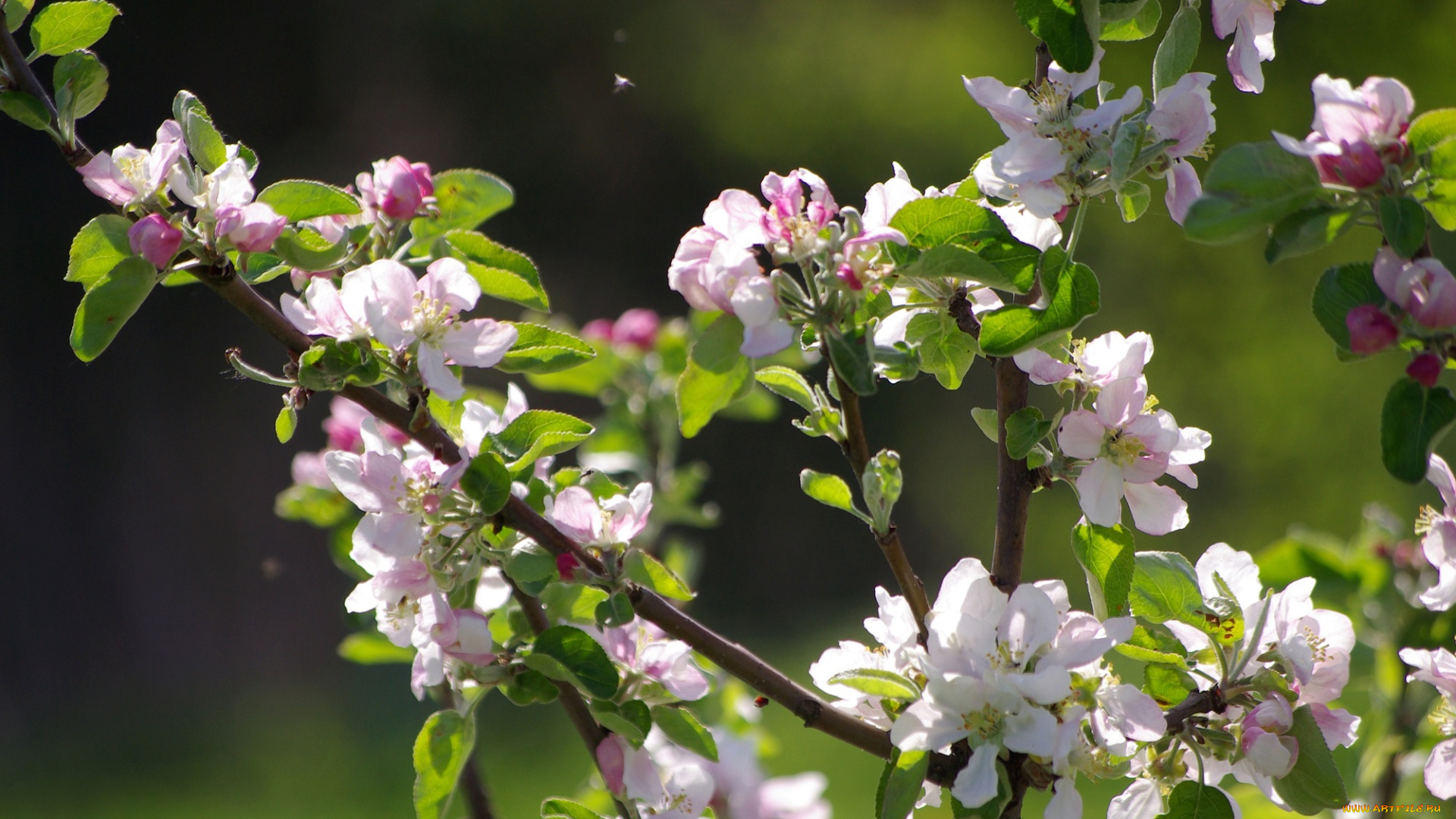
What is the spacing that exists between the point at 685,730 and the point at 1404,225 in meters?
0.51

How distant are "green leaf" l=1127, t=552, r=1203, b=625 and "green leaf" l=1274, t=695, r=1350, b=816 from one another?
98mm

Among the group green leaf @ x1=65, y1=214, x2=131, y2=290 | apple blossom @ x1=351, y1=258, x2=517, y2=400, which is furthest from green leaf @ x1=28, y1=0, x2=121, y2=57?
apple blossom @ x1=351, y1=258, x2=517, y2=400

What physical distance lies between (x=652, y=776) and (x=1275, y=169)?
0.52m

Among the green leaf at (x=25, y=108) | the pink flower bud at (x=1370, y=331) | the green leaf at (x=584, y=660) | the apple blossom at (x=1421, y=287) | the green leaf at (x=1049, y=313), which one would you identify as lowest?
the green leaf at (x=584, y=660)

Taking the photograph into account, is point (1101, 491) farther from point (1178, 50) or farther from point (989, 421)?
point (1178, 50)

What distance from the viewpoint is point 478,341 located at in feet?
2.37

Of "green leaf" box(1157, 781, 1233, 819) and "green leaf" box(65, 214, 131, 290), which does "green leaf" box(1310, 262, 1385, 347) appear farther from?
"green leaf" box(65, 214, 131, 290)

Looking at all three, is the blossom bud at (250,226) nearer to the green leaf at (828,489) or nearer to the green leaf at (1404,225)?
the green leaf at (828,489)

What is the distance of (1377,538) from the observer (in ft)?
4.42

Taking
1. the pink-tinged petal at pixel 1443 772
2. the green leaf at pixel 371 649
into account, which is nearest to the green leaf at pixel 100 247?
the green leaf at pixel 371 649

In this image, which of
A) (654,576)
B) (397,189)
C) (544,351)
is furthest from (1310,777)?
(397,189)

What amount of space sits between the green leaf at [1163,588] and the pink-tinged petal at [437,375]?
434 millimetres

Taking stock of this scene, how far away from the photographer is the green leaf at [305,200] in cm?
71

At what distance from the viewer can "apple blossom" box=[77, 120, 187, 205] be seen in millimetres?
696
